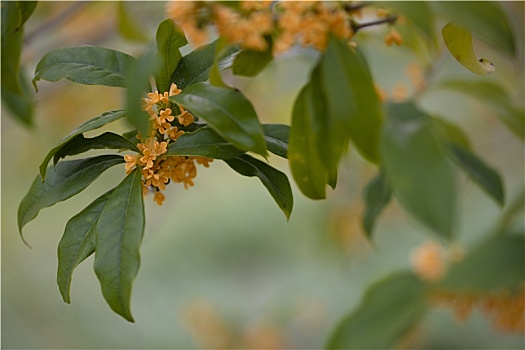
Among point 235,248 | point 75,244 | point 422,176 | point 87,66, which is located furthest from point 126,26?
point 235,248

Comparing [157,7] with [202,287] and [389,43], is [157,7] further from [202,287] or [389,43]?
[202,287]

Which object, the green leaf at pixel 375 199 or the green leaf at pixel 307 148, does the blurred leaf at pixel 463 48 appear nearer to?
the green leaf at pixel 307 148

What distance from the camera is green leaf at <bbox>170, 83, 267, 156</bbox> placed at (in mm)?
454

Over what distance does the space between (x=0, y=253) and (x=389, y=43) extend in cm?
169

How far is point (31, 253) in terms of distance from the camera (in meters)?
2.30

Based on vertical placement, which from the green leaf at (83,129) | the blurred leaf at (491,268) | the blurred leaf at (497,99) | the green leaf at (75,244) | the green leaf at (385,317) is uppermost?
the green leaf at (83,129)

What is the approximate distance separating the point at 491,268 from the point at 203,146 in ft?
1.19

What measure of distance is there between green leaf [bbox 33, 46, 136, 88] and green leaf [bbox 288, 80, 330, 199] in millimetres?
156

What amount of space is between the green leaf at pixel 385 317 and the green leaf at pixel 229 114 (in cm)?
35

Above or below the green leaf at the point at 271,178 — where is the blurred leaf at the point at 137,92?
above

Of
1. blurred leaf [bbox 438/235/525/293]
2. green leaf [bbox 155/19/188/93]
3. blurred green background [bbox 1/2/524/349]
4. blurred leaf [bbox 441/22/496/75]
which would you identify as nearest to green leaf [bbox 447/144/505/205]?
blurred leaf [bbox 438/235/525/293]

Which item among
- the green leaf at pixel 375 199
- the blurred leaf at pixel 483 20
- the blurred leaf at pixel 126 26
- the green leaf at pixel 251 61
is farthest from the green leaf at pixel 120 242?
the blurred leaf at pixel 126 26

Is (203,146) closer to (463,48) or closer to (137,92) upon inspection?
(137,92)

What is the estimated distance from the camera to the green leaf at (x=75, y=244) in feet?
1.62
